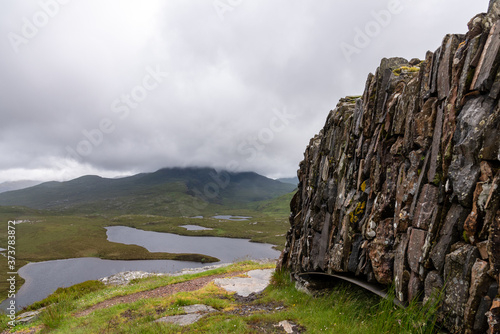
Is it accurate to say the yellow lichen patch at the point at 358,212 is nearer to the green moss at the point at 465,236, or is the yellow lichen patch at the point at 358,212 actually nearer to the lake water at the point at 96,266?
the green moss at the point at 465,236

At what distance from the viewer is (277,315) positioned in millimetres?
12055

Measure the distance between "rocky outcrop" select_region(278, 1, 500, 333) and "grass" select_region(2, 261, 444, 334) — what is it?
35.2 inches

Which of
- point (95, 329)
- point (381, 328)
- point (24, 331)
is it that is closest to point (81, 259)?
point (24, 331)

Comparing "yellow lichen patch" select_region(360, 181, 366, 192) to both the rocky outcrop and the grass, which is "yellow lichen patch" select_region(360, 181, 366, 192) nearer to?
the rocky outcrop

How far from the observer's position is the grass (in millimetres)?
8680

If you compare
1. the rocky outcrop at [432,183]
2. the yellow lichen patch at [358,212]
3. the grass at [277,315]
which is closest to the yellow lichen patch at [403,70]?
the rocky outcrop at [432,183]

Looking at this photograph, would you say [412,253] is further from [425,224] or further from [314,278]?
[314,278]

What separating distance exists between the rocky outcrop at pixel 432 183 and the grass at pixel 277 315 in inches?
35.2

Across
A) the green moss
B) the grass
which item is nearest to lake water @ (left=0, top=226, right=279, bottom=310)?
the grass

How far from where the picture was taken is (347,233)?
1277 centimetres

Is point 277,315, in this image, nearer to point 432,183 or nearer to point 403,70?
point 432,183

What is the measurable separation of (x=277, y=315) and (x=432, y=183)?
28.5ft

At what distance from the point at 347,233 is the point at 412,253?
4.15 m

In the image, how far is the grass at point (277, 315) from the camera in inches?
342
